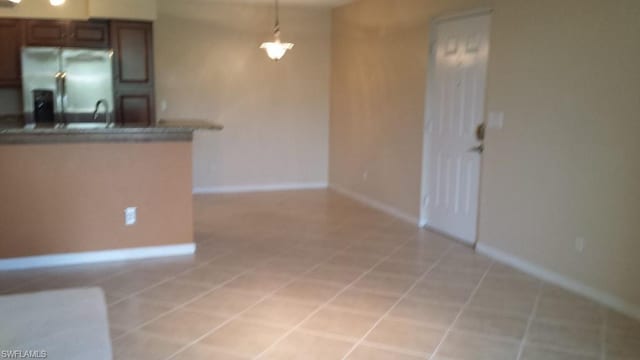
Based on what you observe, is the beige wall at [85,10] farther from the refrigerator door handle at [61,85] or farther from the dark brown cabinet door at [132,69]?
the refrigerator door handle at [61,85]

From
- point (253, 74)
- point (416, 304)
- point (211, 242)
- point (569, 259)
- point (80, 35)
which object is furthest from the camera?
point (253, 74)

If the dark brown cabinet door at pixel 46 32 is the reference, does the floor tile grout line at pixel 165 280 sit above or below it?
below

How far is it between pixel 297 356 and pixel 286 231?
8.82 feet

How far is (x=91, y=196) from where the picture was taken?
445 centimetres

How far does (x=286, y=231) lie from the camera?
561 cm

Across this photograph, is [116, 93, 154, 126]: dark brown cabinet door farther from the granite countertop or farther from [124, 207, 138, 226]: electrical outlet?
[124, 207, 138, 226]: electrical outlet

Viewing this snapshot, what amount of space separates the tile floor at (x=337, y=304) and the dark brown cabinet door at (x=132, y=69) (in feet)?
6.24

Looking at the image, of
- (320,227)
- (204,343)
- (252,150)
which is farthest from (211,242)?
(252,150)

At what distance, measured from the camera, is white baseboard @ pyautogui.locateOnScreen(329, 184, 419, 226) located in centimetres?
611

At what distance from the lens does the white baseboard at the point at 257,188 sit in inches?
301

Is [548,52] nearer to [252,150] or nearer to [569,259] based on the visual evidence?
[569,259]

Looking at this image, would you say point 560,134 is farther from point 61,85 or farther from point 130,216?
point 61,85
